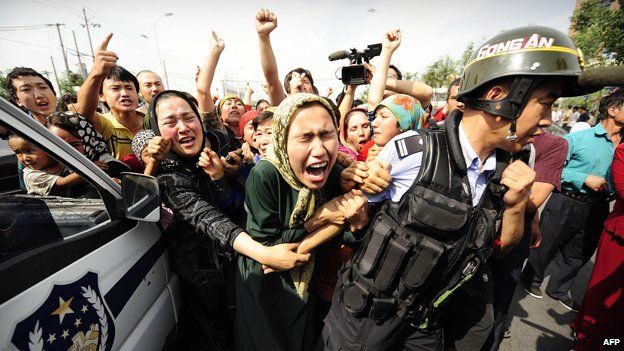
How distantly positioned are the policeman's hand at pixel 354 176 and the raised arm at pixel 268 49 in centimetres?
165

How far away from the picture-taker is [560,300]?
10.6 ft

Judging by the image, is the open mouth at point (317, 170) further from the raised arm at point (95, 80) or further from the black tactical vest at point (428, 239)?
the raised arm at point (95, 80)

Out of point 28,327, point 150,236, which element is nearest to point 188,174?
point 150,236

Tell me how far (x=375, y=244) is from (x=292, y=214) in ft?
1.65

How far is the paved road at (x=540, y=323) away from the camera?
260cm

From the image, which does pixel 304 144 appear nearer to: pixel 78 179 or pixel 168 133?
pixel 168 133

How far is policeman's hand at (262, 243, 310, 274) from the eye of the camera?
4.86 feet

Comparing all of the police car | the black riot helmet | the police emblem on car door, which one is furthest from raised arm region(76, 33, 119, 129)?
the black riot helmet

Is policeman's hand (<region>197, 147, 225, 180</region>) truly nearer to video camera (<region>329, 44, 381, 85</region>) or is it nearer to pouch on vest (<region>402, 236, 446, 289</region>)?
pouch on vest (<region>402, 236, 446, 289</region>)

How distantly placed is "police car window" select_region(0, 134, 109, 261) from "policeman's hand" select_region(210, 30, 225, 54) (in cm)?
178

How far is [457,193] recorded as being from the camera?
133cm

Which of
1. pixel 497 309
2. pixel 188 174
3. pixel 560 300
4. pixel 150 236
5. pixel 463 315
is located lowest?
pixel 560 300

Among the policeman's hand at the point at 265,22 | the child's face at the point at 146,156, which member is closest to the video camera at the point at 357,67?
the policeman's hand at the point at 265,22

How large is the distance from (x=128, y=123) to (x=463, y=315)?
3.52 metres
